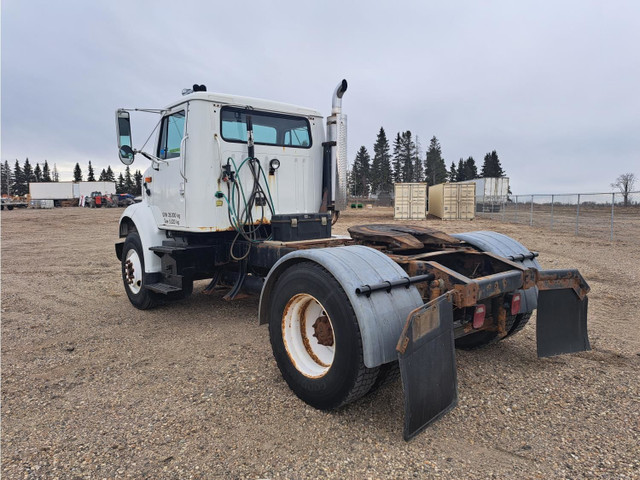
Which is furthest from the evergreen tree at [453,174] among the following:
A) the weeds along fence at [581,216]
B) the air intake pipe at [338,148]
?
the air intake pipe at [338,148]

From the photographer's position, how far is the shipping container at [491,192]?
39044 mm

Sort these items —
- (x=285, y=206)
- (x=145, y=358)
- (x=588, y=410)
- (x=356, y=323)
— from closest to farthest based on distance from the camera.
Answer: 1. (x=356, y=323)
2. (x=588, y=410)
3. (x=145, y=358)
4. (x=285, y=206)

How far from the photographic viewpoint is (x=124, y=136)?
559 cm

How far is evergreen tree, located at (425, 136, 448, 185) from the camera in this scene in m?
88.8

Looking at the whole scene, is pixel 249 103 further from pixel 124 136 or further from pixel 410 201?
pixel 410 201

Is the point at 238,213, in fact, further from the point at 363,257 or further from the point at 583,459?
the point at 583,459

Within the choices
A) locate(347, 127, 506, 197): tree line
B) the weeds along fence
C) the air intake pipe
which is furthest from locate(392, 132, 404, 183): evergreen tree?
the air intake pipe

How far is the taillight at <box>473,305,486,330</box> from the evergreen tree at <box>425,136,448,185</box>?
8717 centimetres

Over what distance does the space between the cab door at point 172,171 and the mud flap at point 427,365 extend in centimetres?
340

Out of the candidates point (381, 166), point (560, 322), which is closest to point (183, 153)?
point (560, 322)

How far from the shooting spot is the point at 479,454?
2689mm

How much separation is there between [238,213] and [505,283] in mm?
3165

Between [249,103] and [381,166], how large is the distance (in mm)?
83435

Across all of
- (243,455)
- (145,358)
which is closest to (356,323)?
(243,455)
